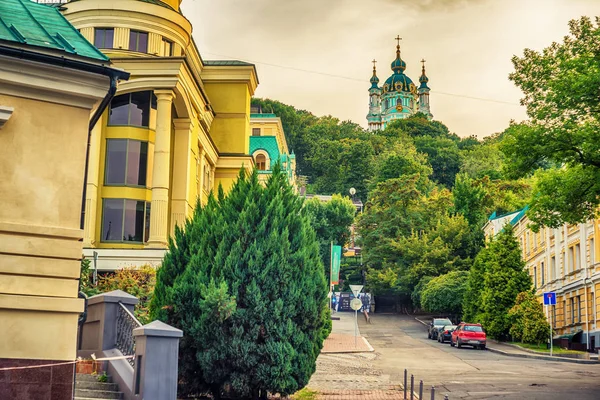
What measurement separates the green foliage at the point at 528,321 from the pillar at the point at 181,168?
62.7 feet

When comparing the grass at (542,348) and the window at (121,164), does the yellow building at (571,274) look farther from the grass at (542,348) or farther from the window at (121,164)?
the window at (121,164)

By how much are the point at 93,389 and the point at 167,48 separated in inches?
1106

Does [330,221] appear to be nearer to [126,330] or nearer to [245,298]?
[245,298]

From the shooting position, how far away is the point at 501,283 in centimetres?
4684

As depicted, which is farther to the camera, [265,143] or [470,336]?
[265,143]

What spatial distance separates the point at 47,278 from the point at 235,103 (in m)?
33.6

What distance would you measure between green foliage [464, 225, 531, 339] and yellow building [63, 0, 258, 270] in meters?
18.7

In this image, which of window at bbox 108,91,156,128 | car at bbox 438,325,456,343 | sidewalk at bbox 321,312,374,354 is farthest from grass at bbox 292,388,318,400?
car at bbox 438,325,456,343

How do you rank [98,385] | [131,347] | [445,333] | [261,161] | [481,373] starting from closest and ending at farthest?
1. [98,385]
2. [131,347]
3. [481,373]
4. [445,333]
5. [261,161]

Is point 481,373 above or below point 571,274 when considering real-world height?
below

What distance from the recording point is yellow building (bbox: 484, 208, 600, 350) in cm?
3997

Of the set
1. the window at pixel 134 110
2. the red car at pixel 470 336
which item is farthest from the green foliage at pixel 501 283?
the window at pixel 134 110

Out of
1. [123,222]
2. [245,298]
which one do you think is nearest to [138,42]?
[123,222]

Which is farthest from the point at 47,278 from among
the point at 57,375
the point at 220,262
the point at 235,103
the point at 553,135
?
the point at 235,103
